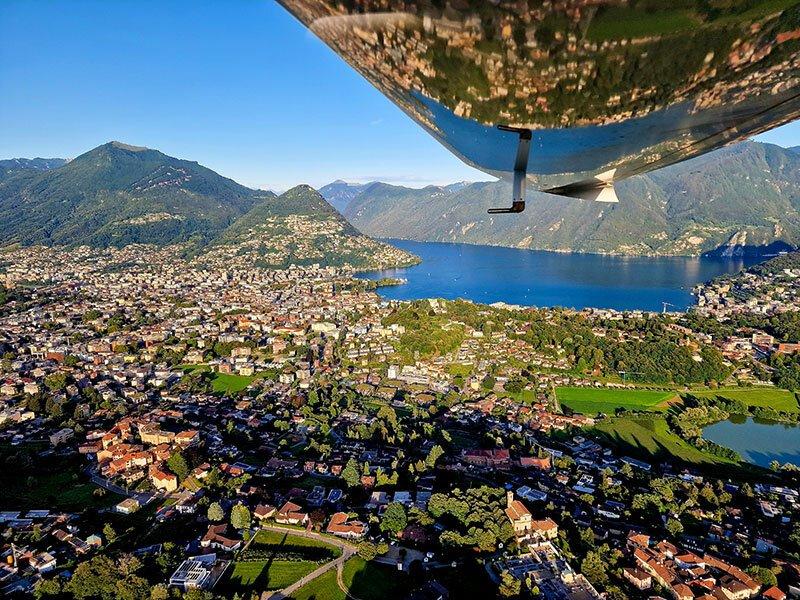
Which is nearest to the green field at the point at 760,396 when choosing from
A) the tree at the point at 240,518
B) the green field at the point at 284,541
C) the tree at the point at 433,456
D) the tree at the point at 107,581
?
the tree at the point at 433,456

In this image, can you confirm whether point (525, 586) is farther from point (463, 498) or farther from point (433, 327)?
point (433, 327)

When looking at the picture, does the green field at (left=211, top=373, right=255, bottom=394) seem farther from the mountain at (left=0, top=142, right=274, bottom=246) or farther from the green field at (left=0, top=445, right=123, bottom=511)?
the mountain at (left=0, top=142, right=274, bottom=246)

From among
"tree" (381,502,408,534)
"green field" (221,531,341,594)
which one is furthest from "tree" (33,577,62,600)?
"tree" (381,502,408,534)

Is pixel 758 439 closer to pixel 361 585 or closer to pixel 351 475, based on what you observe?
pixel 351 475

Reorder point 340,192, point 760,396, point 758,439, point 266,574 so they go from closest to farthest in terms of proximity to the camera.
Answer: point 266,574, point 758,439, point 760,396, point 340,192

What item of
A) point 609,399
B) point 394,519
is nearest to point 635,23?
point 394,519

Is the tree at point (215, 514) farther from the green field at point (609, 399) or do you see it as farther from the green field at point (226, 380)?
the green field at point (609, 399)

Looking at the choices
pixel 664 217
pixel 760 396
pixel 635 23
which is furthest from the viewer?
pixel 664 217
